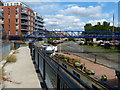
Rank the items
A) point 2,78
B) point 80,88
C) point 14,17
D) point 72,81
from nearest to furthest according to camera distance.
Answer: point 80,88, point 72,81, point 2,78, point 14,17

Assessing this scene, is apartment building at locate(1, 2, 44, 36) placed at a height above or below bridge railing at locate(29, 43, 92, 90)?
above

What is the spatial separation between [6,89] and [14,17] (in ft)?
189

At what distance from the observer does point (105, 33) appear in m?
52.0

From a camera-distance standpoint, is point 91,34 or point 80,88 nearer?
point 80,88

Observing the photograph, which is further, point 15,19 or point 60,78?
point 15,19

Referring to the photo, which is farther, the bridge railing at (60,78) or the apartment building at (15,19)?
the apartment building at (15,19)

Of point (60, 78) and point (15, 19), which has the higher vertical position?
point (15, 19)

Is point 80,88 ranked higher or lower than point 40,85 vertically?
higher

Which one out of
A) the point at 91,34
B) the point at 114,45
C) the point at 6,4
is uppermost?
the point at 6,4

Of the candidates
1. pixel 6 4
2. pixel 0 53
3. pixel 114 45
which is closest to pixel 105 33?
pixel 114 45

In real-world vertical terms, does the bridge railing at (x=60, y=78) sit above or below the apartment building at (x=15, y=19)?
below

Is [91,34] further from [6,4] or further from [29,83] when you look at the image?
[29,83]

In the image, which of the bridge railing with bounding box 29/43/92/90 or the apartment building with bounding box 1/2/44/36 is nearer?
the bridge railing with bounding box 29/43/92/90

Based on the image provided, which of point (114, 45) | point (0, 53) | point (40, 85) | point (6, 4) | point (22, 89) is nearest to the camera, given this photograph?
point (22, 89)
